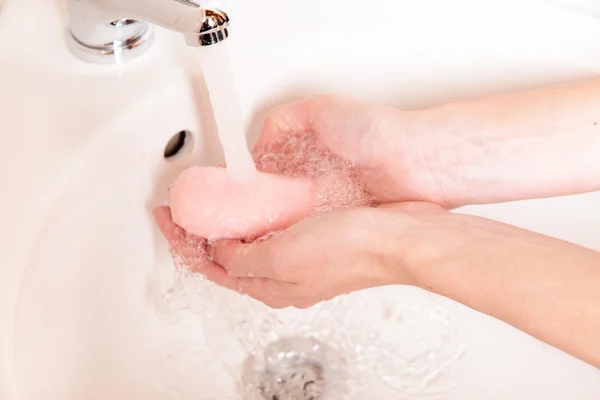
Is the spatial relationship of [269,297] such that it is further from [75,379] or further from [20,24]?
[20,24]

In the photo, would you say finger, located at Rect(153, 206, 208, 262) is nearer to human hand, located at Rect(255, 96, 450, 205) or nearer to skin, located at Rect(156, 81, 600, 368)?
skin, located at Rect(156, 81, 600, 368)

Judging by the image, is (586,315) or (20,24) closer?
(586,315)

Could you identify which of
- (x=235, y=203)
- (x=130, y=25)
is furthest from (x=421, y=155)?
(x=130, y=25)

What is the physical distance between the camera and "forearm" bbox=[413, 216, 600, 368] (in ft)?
1.47

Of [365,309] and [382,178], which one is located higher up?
[382,178]

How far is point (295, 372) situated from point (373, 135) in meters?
0.25

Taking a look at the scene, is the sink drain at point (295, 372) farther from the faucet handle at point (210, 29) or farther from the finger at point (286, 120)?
the faucet handle at point (210, 29)

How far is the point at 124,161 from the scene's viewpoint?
1.81ft

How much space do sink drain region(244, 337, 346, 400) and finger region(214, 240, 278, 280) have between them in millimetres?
111

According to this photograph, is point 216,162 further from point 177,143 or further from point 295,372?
point 295,372

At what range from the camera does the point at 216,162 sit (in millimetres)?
631

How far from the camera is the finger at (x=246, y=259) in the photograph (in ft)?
1.84

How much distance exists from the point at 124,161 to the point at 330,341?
27 cm

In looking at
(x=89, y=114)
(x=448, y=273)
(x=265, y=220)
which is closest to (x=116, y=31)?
(x=89, y=114)
